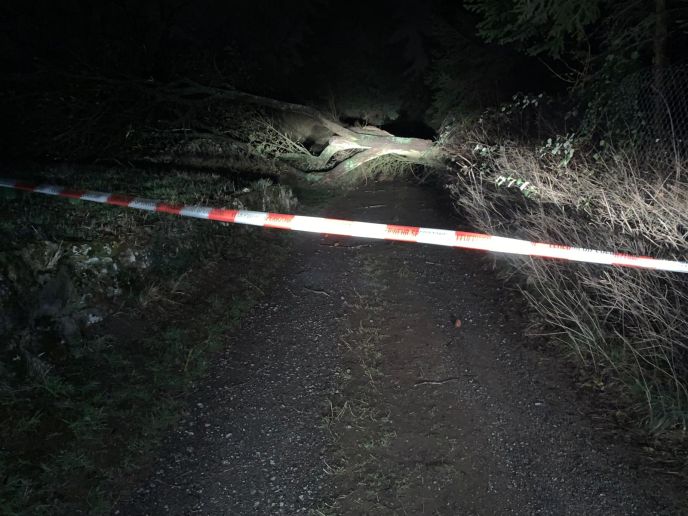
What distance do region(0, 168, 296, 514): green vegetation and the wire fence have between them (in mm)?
4704

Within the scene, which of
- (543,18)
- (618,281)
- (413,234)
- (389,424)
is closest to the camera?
(389,424)

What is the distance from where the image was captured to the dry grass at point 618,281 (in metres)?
3.19

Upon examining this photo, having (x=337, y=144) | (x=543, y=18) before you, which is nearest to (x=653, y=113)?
(x=543, y=18)

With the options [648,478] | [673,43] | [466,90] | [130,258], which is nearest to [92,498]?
[130,258]

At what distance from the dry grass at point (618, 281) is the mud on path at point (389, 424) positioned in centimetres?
36

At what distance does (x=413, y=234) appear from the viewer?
13.3 feet

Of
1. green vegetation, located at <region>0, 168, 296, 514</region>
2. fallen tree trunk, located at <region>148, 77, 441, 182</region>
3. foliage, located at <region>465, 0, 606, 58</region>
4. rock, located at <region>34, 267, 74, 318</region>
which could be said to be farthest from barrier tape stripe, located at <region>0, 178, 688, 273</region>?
fallen tree trunk, located at <region>148, 77, 441, 182</region>

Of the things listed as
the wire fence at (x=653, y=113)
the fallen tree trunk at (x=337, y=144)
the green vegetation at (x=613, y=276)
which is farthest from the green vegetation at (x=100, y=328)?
the wire fence at (x=653, y=113)

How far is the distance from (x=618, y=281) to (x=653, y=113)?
10.6ft

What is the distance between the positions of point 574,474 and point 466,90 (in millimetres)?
9524

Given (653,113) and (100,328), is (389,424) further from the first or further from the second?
(653,113)

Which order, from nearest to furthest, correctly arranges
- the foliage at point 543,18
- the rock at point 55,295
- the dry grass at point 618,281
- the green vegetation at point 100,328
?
the green vegetation at point 100,328 < the dry grass at point 618,281 < the rock at point 55,295 < the foliage at point 543,18

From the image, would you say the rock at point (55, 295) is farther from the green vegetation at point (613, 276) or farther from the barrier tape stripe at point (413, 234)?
the green vegetation at point (613, 276)

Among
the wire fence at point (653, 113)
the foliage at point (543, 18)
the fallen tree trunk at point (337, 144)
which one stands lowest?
the fallen tree trunk at point (337, 144)
